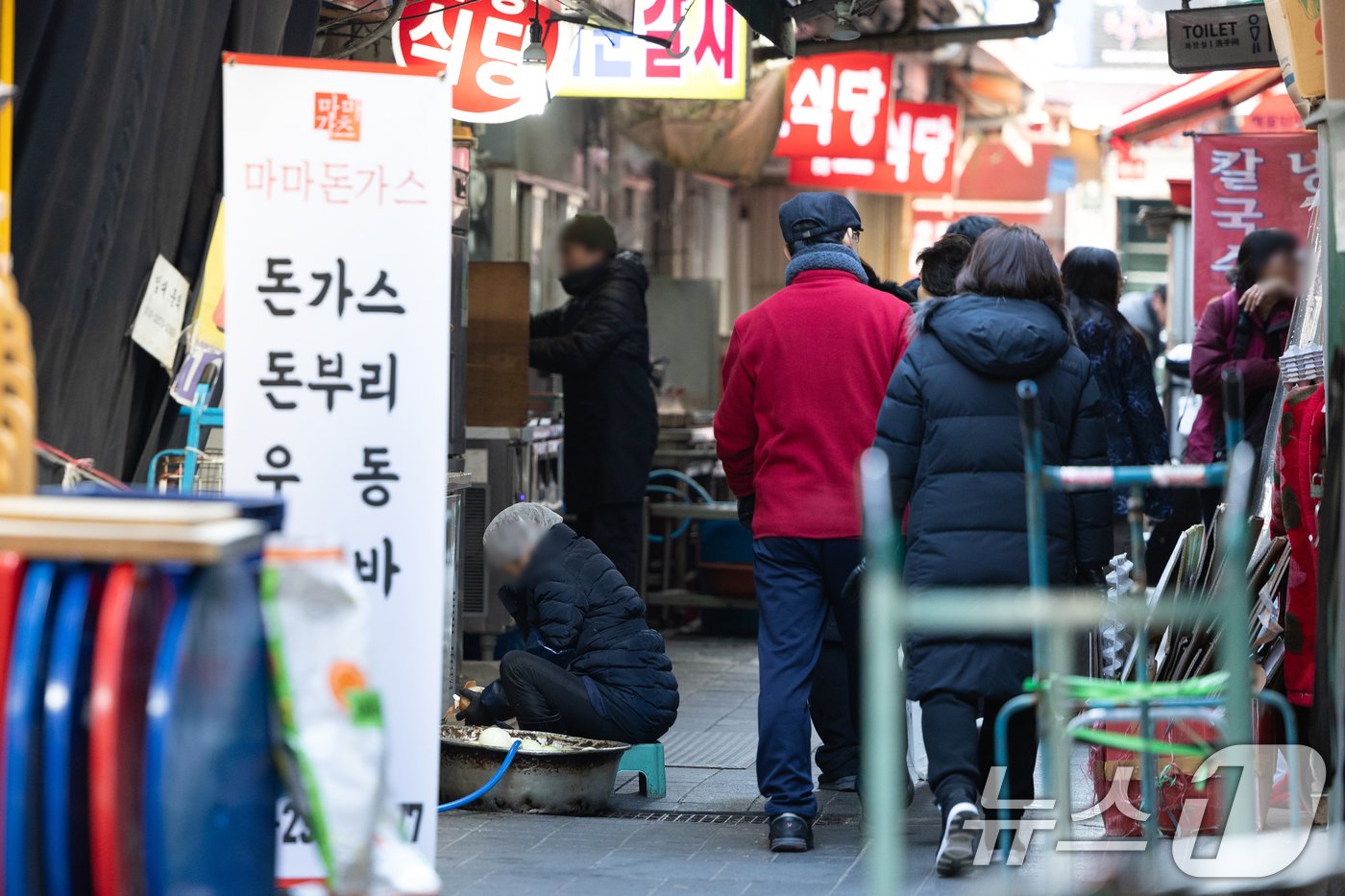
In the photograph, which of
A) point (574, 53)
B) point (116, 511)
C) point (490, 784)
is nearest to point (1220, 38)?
point (574, 53)

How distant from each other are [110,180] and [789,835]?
313 centimetres

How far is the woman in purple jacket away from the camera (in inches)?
351

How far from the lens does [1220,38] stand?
356 inches

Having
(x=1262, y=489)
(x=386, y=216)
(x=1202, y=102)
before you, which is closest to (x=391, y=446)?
(x=386, y=216)

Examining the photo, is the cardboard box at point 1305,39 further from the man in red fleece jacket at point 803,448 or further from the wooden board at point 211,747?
the wooden board at point 211,747

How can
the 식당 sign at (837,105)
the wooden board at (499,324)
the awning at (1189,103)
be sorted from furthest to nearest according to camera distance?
1. the 식당 sign at (837,105)
2. the awning at (1189,103)
3. the wooden board at (499,324)

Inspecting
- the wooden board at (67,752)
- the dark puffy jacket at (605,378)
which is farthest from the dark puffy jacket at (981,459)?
the dark puffy jacket at (605,378)

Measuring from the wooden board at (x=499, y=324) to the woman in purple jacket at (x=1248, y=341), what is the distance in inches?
141

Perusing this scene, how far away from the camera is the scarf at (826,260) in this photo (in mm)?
6387

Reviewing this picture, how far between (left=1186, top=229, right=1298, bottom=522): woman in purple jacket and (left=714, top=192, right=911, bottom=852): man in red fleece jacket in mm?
3200

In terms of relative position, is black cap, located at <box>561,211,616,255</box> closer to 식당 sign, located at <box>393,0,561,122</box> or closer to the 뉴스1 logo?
식당 sign, located at <box>393,0,561,122</box>

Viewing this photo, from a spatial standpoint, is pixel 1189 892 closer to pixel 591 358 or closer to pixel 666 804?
pixel 666 804

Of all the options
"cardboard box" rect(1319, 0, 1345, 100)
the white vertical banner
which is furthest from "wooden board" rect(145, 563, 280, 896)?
"cardboard box" rect(1319, 0, 1345, 100)

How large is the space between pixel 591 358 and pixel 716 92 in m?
1.63
